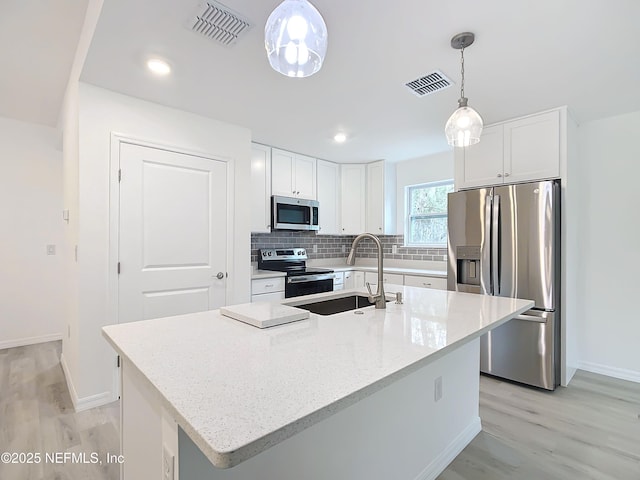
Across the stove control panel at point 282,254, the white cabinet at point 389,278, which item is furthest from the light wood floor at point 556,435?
the stove control panel at point 282,254

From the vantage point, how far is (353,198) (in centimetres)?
476

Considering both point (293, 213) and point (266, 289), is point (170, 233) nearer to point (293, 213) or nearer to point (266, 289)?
point (266, 289)

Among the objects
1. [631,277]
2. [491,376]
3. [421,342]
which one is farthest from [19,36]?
[631,277]

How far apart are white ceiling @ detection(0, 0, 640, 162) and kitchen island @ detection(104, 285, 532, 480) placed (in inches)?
57.5

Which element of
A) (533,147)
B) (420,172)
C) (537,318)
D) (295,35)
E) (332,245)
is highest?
(420,172)

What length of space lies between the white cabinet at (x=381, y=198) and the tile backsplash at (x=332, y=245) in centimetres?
27

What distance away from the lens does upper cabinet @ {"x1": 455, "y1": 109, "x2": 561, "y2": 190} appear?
2781mm

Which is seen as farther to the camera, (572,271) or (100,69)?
(572,271)

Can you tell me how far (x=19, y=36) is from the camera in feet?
7.39

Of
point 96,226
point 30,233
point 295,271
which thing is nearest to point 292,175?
point 295,271

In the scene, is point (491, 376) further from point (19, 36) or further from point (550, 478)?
point (19, 36)

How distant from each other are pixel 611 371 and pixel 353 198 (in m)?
3.33

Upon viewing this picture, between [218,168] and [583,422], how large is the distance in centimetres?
342

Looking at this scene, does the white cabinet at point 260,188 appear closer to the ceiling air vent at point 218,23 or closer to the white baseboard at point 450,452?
the ceiling air vent at point 218,23
